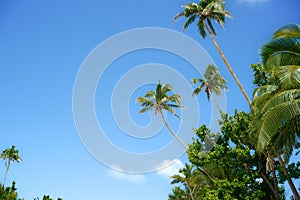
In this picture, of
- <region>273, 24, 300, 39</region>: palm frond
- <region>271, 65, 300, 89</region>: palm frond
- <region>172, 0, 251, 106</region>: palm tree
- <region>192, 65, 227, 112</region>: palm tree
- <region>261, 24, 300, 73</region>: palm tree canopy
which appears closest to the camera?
<region>271, 65, 300, 89</region>: palm frond

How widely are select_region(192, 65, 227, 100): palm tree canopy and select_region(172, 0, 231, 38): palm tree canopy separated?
8677mm

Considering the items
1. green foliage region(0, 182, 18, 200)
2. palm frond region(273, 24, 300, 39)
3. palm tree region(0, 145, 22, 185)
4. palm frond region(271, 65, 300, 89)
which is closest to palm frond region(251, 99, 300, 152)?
palm frond region(271, 65, 300, 89)

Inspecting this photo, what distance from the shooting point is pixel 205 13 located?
85.3ft

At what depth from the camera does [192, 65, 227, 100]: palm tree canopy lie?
34.7 meters

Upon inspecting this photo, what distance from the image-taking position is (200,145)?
22.1 meters

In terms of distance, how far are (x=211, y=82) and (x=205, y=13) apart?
11182 mm

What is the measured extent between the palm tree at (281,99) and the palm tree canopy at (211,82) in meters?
22.1

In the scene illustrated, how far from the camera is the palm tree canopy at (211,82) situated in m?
34.7

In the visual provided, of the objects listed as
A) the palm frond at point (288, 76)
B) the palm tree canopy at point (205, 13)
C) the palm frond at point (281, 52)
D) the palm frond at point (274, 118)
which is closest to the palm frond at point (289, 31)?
the palm frond at point (281, 52)

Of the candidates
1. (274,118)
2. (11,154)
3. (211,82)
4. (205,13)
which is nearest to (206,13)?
(205,13)

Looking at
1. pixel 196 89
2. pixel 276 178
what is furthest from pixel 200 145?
→ pixel 196 89

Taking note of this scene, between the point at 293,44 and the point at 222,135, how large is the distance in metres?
11.1

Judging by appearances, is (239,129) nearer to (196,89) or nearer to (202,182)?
(202,182)

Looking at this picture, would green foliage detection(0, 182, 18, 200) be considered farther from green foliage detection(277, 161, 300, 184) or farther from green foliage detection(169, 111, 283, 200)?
green foliage detection(277, 161, 300, 184)
